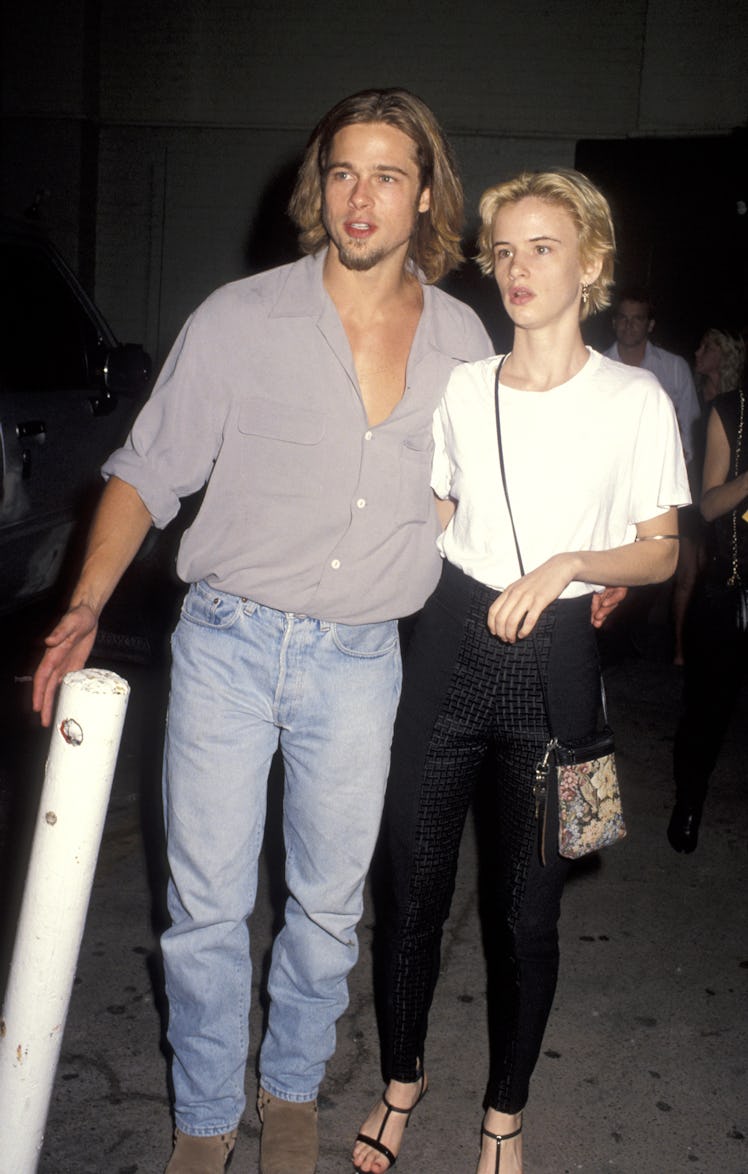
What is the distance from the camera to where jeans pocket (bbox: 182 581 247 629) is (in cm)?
241

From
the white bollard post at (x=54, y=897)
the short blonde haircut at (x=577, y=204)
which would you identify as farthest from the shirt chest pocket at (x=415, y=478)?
the white bollard post at (x=54, y=897)

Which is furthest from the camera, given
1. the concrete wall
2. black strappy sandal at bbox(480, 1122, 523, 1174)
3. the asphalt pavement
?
the concrete wall

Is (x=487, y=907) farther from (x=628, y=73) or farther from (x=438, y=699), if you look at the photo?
(x=628, y=73)

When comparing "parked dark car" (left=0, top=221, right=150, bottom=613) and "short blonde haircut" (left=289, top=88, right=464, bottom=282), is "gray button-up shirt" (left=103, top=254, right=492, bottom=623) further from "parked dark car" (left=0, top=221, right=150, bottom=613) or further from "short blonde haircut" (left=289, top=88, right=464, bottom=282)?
"parked dark car" (left=0, top=221, right=150, bottom=613)

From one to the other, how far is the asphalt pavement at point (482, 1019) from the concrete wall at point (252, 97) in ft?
26.5

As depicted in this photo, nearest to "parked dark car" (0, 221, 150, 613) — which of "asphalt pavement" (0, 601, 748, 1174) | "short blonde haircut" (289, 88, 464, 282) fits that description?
"asphalt pavement" (0, 601, 748, 1174)

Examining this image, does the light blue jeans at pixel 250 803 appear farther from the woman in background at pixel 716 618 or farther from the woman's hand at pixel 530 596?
the woman in background at pixel 716 618

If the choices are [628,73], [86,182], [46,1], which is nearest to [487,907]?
[628,73]

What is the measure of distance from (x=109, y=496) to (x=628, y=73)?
10023 mm

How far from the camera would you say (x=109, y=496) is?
2.44 meters

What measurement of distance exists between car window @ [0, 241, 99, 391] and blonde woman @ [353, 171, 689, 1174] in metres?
2.82

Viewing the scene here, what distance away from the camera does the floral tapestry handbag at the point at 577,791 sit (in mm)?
2396

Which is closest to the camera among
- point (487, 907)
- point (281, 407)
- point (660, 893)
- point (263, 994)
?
point (281, 407)

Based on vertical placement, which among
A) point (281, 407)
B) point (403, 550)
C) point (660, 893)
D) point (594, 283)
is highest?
point (594, 283)
